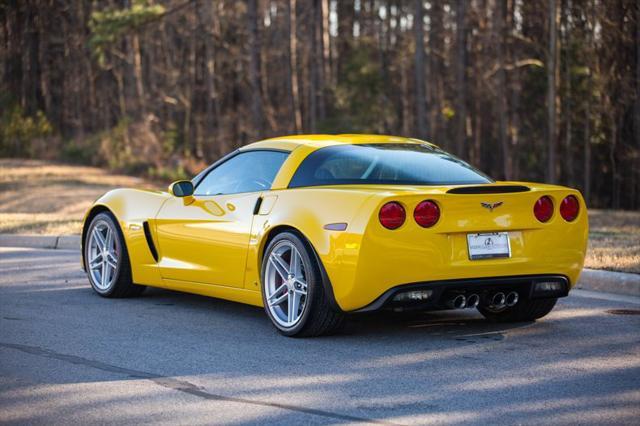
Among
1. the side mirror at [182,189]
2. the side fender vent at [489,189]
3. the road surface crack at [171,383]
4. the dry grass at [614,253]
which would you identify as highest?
the side fender vent at [489,189]

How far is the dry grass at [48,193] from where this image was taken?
49.7 feet

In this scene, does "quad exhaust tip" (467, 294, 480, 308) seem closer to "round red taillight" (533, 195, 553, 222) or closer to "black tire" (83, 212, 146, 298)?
"round red taillight" (533, 195, 553, 222)

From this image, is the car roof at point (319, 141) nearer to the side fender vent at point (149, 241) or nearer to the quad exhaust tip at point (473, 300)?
the side fender vent at point (149, 241)

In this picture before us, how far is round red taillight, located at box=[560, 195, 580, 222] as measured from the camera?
676cm

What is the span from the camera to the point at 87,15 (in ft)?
153

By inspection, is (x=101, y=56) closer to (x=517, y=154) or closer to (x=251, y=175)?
(x=517, y=154)

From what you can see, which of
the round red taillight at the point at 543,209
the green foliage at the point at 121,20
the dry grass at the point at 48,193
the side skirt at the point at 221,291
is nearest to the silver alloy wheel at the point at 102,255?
the side skirt at the point at 221,291

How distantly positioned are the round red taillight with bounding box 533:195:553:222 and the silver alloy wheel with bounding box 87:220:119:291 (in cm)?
361

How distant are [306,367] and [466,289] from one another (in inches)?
47.7

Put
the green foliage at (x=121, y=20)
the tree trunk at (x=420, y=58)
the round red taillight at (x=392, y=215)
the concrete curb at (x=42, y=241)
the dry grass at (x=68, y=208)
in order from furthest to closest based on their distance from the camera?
the tree trunk at (x=420, y=58)
the green foliage at (x=121, y=20)
the concrete curb at (x=42, y=241)
the dry grass at (x=68, y=208)
the round red taillight at (x=392, y=215)

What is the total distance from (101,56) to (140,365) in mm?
28823

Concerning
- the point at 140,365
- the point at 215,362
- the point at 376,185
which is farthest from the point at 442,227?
the point at 140,365

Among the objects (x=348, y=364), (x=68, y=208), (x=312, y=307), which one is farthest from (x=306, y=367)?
(x=68, y=208)

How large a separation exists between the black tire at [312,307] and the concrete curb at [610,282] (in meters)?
3.19
